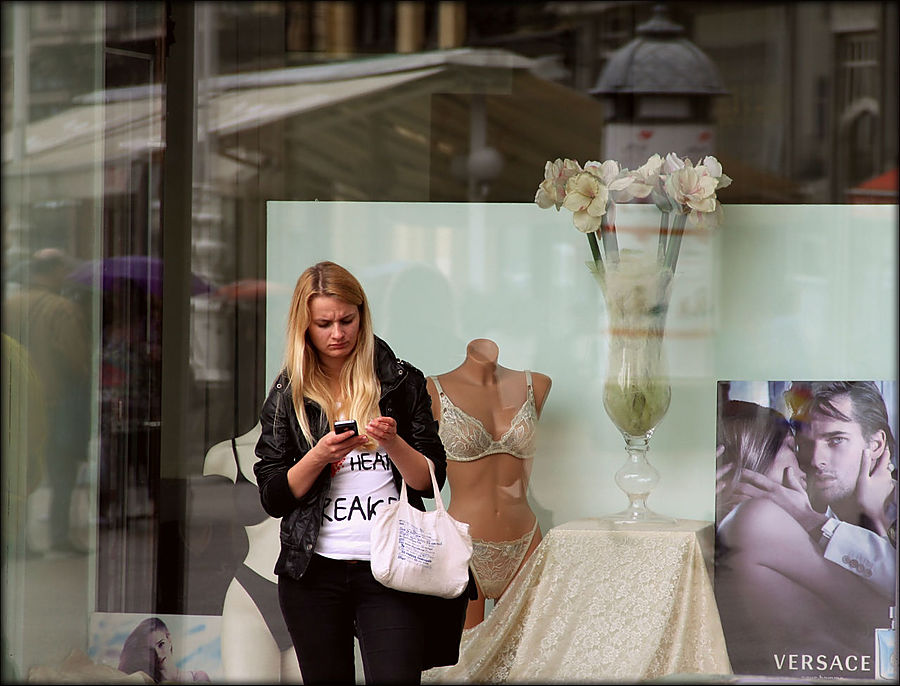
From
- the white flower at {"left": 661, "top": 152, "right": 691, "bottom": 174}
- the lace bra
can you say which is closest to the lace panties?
the lace bra

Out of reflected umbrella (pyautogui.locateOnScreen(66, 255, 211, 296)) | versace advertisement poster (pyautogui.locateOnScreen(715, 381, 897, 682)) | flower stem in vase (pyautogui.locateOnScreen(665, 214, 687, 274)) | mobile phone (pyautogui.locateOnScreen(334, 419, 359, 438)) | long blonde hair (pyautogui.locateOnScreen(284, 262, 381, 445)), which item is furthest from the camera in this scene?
flower stem in vase (pyautogui.locateOnScreen(665, 214, 687, 274))

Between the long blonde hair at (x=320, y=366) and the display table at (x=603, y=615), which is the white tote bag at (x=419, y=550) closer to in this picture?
the long blonde hair at (x=320, y=366)

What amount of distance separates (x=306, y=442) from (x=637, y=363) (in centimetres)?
138

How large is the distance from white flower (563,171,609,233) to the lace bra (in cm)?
59

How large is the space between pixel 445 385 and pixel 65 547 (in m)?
1.24

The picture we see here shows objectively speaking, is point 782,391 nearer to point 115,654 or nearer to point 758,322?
point 758,322

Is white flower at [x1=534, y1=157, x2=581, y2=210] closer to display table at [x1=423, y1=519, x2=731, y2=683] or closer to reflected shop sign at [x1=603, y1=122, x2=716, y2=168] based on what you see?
reflected shop sign at [x1=603, y1=122, x2=716, y2=168]

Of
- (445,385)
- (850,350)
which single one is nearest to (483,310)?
(445,385)

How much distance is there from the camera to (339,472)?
2.79 m

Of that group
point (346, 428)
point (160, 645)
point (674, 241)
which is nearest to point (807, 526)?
point (674, 241)

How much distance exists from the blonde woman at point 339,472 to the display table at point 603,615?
956 mm

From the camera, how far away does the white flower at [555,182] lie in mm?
3797

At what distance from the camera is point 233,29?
12.7ft

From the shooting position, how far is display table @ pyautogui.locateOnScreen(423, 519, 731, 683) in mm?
3576
